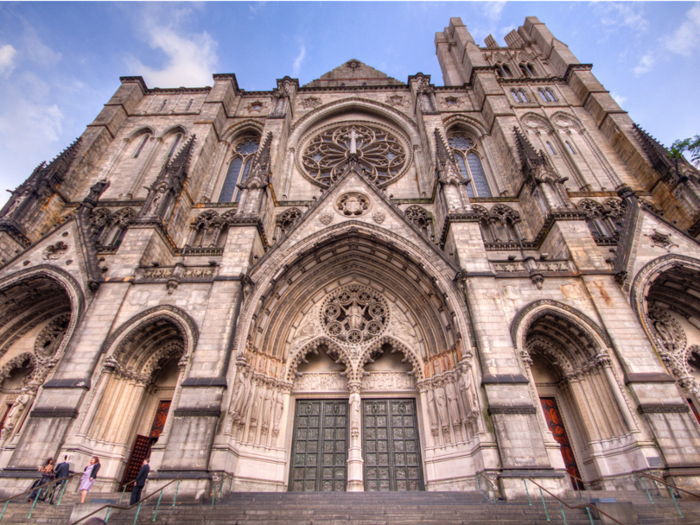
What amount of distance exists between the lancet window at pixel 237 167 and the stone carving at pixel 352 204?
19.6ft

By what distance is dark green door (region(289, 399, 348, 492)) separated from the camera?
9.31 meters

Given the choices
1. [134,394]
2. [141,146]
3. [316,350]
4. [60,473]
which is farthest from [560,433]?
[141,146]

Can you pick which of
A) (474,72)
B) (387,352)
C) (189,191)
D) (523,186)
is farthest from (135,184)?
(474,72)

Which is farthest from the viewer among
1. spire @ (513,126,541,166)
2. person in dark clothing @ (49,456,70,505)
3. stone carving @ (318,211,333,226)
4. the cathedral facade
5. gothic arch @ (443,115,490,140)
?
gothic arch @ (443,115,490,140)

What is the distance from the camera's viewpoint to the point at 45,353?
10.9 m

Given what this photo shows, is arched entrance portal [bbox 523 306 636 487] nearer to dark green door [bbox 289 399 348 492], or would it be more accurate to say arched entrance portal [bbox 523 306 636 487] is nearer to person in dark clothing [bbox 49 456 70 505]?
dark green door [bbox 289 399 348 492]

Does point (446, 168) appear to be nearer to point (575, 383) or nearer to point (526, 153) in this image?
point (526, 153)

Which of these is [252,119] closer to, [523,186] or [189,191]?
[189,191]

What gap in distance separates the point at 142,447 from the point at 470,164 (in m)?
17.1

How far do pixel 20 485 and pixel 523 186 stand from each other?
1679 cm

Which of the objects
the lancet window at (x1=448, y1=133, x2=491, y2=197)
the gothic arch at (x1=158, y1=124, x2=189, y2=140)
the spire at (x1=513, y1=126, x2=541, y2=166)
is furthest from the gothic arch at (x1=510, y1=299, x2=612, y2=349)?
the gothic arch at (x1=158, y1=124, x2=189, y2=140)

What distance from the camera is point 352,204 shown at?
40.1 ft

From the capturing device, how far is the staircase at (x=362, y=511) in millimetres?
5734

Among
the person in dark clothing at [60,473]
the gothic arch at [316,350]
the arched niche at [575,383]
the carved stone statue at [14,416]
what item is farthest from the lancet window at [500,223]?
the carved stone statue at [14,416]
